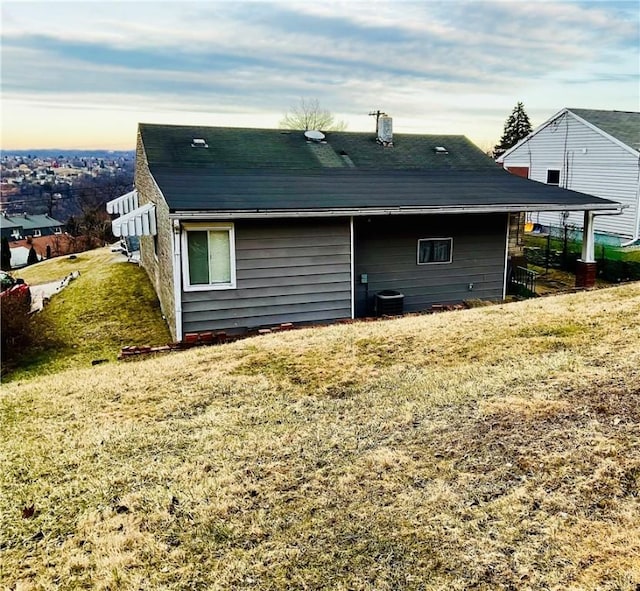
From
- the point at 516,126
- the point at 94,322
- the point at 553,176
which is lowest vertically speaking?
the point at 94,322

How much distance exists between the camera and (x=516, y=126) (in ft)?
167

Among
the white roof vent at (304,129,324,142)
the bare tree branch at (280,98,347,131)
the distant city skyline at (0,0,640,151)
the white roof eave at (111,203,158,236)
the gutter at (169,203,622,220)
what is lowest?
the white roof eave at (111,203,158,236)

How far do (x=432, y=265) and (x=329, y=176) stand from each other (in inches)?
146

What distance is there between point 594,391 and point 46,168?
360 feet

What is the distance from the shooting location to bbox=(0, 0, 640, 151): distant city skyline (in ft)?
41.3

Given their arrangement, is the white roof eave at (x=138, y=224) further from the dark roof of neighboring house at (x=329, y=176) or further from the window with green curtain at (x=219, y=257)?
the window with green curtain at (x=219, y=257)

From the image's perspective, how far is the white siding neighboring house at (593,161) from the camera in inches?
871

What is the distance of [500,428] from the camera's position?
16.1ft

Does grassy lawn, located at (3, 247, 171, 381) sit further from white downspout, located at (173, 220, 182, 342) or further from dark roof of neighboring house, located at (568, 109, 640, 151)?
dark roof of neighboring house, located at (568, 109, 640, 151)

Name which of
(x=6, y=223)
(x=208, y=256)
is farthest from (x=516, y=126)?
(x=6, y=223)

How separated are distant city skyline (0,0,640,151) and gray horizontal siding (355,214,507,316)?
5.51m

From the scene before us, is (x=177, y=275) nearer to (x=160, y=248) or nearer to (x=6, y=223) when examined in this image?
(x=160, y=248)

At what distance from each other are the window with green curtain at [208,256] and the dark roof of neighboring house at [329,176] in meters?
0.65

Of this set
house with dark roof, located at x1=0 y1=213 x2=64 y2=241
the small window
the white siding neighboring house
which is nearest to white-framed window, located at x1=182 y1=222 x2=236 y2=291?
the white siding neighboring house
